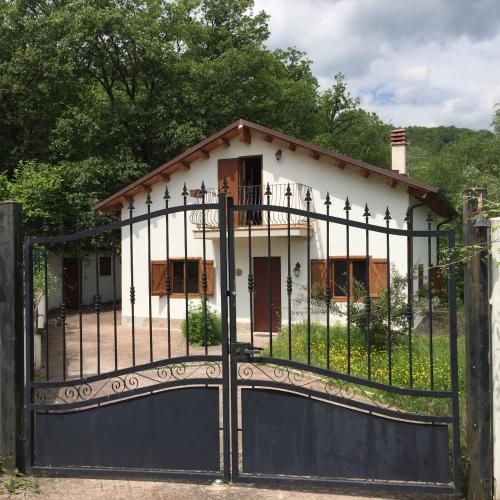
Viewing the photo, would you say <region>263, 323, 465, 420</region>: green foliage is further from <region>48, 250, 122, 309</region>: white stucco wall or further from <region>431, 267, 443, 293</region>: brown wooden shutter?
<region>48, 250, 122, 309</region>: white stucco wall

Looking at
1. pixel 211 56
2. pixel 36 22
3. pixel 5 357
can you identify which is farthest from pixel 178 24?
pixel 5 357

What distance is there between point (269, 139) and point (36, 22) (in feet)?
39.1

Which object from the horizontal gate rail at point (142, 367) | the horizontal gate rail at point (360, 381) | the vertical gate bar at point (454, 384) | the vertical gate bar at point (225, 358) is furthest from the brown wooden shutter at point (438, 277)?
the horizontal gate rail at point (142, 367)

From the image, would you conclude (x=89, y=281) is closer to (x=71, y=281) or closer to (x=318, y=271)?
(x=71, y=281)

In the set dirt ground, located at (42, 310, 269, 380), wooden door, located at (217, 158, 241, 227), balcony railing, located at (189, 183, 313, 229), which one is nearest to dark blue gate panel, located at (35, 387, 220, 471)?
dirt ground, located at (42, 310, 269, 380)

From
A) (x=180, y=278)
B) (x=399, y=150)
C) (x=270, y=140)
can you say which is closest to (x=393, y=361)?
(x=270, y=140)

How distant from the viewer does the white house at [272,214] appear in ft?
44.5

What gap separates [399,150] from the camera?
57.2 ft

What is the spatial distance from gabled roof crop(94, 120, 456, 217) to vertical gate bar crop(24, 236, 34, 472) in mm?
10072

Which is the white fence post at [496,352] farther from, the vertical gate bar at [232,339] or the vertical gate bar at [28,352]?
the vertical gate bar at [28,352]

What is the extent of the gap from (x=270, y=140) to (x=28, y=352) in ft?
37.0

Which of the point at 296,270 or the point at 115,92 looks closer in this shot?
the point at 296,270

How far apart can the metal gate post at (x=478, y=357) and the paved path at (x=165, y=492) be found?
44cm

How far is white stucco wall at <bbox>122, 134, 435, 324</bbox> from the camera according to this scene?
44.6ft
